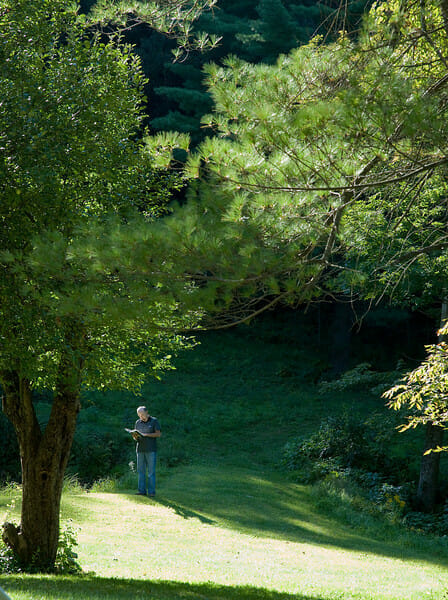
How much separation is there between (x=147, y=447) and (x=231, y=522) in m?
2.09

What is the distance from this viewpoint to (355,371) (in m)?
15.5

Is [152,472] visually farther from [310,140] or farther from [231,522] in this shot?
[310,140]

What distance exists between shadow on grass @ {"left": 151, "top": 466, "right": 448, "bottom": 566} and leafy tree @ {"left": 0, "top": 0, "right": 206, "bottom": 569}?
434cm

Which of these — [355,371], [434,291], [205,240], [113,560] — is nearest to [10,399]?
[113,560]

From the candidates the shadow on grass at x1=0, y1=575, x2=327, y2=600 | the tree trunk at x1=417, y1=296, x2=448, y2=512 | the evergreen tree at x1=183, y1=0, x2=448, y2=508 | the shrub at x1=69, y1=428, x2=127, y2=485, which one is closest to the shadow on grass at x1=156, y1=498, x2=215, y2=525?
the shrub at x1=69, y1=428, x2=127, y2=485

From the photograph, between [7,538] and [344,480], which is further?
[344,480]

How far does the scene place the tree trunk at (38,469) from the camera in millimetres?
6938

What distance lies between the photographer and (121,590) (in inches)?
244

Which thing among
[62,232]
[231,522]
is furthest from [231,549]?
[62,232]

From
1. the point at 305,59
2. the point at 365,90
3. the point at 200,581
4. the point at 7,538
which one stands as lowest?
the point at 200,581

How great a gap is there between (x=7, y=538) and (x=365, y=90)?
6.14 metres

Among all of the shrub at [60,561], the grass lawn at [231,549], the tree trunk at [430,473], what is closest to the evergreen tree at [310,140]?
the grass lawn at [231,549]

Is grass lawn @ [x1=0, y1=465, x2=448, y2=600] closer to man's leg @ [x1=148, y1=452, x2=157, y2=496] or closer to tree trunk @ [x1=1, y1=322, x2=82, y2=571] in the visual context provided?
man's leg @ [x1=148, y1=452, x2=157, y2=496]

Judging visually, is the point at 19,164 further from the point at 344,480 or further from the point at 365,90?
the point at 344,480
